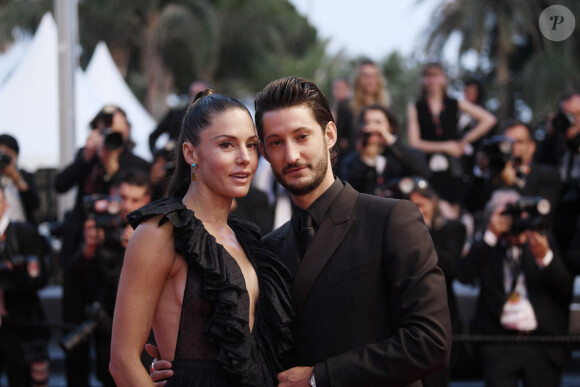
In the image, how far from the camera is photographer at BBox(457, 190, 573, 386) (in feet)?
14.5

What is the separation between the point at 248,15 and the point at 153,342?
25120mm

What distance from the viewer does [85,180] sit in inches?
220

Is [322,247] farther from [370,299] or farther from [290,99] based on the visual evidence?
[290,99]

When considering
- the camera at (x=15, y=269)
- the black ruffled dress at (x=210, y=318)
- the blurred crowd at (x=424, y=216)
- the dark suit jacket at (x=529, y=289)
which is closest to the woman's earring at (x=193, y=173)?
the black ruffled dress at (x=210, y=318)

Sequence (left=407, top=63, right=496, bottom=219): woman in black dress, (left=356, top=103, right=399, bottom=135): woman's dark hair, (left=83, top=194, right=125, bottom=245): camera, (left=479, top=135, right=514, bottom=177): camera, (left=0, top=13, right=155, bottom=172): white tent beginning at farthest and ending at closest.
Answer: (left=0, top=13, right=155, bottom=172): white tent
(left=407, top=63, right=496, bottom=219): woman in black dress
(left=356, top=103, right=399, bottom=135): woman's dark hair
(left=479, top=135, right=514, bottom=177): camera
(left=83, top=194, right=125, bottom=245): camera

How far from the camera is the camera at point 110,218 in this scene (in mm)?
4844

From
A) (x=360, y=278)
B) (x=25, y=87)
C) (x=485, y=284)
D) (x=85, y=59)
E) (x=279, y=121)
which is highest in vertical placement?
(x=85, y=59)

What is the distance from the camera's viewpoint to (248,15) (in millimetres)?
26859

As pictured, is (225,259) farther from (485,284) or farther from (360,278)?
(485,284)

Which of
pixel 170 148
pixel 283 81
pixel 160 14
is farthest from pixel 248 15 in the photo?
pixel 283 81

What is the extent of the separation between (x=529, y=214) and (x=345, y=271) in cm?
222

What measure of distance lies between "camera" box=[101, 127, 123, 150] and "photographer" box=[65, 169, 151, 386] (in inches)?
14.4

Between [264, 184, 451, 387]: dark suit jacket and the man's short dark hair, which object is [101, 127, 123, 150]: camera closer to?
the man's short dark hair

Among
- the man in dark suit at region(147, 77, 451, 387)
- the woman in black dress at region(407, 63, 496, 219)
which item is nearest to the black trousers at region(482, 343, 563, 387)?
the woman in black dress at region(407, 63, 496, 219)
